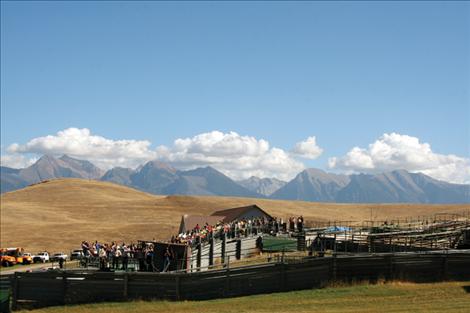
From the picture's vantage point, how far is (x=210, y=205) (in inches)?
5659

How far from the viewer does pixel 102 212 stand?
131 meters

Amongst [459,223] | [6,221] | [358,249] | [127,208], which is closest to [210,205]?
[127,208]

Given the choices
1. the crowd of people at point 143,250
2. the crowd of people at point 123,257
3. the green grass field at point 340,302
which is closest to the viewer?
the green grass field at point 340,302

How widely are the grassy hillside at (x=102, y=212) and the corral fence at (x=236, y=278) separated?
51853 millimetres

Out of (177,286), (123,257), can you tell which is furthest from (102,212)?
(177,286)

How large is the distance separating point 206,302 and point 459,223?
3173cm

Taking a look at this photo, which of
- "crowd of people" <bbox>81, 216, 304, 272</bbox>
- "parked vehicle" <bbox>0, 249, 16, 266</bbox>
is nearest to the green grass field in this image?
"crowd of people" <bbox>81, 216, 304, 272</bbox>

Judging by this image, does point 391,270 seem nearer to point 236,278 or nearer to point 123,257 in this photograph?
point 236,278

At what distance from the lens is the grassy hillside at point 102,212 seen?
91062 millimetres

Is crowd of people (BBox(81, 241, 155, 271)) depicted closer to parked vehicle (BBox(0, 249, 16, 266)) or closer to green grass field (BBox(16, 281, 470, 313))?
green grass field (BBox(16, 281, 470, 313))

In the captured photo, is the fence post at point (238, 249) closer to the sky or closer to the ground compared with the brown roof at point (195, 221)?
closer to the ground

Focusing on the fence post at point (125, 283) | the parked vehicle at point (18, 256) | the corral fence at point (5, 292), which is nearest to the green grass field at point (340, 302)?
the fence post at point (125, 283)

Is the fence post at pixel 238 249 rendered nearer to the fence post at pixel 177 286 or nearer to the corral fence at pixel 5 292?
the fence post at pixel 177 286

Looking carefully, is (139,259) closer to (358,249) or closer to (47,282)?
(47,282)
